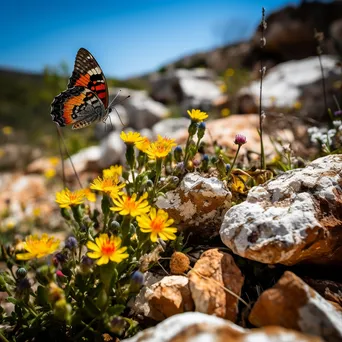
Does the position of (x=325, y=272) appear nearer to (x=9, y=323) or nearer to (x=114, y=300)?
(x=114, y=300)

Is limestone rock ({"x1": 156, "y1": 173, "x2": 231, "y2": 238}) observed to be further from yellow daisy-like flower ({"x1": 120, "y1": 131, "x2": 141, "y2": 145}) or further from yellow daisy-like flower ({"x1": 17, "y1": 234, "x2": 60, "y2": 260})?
yellow daisy-like flower ({"x1": 17, "y1": 234, "x2": 60, "y2": 260})

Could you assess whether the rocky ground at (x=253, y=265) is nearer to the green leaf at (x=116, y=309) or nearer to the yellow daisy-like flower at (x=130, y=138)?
the green leaf at (x=116, y=309)

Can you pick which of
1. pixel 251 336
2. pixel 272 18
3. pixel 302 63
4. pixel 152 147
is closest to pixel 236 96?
pixel 302 63

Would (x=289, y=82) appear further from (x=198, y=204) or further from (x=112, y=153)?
(x=198, y=204)

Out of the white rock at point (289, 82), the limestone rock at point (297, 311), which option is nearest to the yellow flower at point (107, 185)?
the limestone rock at point (297, 311)

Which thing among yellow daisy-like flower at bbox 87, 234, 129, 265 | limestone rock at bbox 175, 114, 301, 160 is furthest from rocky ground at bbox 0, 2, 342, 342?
limestone rock at bbox 175, 114, 301, 160

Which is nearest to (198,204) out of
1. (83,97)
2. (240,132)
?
(83,97)
